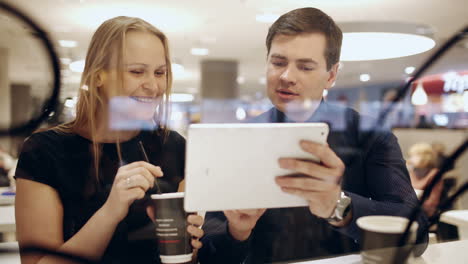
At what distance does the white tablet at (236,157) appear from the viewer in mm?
485

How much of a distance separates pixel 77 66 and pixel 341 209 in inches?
19.5

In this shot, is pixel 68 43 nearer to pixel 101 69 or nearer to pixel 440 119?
pixel 101 69

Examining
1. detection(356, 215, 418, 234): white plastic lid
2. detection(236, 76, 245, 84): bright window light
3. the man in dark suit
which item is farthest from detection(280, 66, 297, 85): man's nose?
detection(356, 215, 418, 234): white plastic lid

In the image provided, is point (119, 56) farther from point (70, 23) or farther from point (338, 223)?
point (338, 223)

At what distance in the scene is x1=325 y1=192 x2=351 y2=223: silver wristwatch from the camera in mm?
627

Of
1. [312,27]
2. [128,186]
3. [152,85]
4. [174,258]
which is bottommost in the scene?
[174,258]

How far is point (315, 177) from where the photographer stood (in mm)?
548

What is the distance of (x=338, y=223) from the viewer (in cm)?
65

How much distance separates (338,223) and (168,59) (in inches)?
16.5

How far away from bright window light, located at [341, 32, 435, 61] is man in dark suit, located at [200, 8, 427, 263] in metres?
0.04

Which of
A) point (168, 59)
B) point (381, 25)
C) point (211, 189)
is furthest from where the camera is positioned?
point (381, 25)

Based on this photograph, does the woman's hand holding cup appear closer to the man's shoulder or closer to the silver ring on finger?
the silver ring on finger

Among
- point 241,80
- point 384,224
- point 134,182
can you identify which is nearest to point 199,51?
point 241,80

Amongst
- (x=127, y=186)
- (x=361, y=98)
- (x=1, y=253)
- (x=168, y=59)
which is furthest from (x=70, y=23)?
(x=361, y=98)
